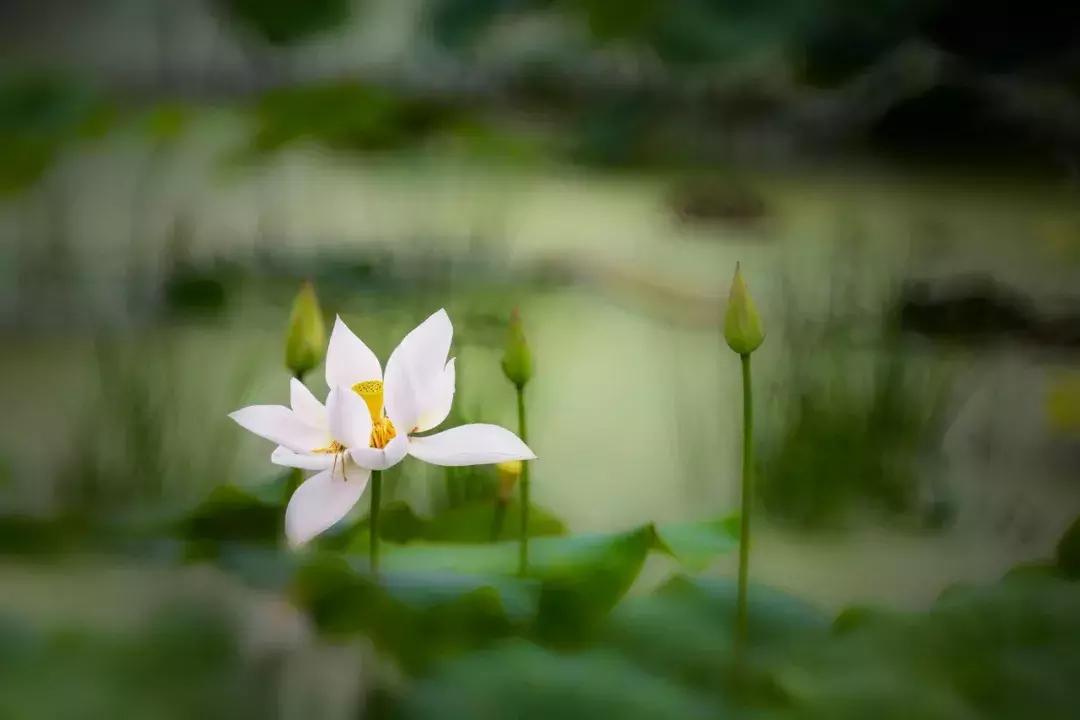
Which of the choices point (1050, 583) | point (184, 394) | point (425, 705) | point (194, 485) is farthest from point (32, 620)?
point (184, 394)

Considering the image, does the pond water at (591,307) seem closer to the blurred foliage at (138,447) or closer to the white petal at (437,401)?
the blurred foliage at (138,447)

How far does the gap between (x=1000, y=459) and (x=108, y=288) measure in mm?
1212

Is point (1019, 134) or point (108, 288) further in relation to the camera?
point (1019, 134)

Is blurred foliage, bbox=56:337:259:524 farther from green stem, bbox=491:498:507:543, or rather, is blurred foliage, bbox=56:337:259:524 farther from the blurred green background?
green stem, bbox=491:498:507:543

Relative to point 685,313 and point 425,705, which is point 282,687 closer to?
point 425,705

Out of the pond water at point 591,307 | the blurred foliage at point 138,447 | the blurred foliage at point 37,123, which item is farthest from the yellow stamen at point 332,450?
the blurred foliage at point 37,123

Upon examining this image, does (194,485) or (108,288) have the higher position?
(108,288)

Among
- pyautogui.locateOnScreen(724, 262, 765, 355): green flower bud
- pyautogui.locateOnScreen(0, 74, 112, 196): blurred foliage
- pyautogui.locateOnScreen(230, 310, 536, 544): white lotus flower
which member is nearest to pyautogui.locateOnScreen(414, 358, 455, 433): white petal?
pyautogui.locateOnScreen(230, 310, 536, 544): white lotus flower

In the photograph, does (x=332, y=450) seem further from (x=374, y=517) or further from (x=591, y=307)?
(x=591, y=307)

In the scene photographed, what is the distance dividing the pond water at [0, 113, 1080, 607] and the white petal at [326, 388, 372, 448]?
1.10 feet

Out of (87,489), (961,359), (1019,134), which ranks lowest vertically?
(87,489)

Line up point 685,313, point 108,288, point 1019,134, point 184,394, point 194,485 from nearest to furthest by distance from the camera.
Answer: point 194,485
point 184,394
point 685,313
point 108,288
point 1019,134

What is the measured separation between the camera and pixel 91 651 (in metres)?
0.28

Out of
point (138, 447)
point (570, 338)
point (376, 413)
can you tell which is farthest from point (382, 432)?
point (570, 338)
